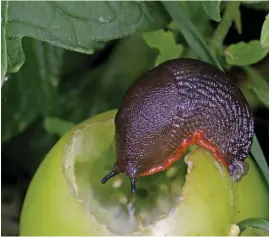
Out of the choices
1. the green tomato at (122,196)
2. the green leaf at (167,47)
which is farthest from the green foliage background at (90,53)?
the green tomato at (122,196)

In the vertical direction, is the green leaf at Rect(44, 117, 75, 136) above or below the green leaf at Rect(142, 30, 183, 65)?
below

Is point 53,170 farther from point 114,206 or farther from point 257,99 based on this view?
point 257,99

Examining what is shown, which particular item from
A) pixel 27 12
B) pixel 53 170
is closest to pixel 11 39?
pixel 27 12

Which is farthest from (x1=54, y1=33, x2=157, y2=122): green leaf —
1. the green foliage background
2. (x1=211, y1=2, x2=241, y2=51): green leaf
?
(x1=211, y1=2, x2=241, y2=51): green leaf

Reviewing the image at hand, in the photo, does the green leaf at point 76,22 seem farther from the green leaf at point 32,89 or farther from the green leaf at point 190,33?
the green leaf at point 32,89

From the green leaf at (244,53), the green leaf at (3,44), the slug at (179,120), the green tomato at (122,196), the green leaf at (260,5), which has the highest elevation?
the green leaf at (3,44)

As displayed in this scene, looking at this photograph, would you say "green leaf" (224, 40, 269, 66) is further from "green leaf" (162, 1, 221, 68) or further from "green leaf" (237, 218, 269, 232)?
"green leaf" (237, 218, 269, 232)

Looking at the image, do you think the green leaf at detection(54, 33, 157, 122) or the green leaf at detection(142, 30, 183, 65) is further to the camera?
the green leaf at detection(54, 33, 157, 122)
